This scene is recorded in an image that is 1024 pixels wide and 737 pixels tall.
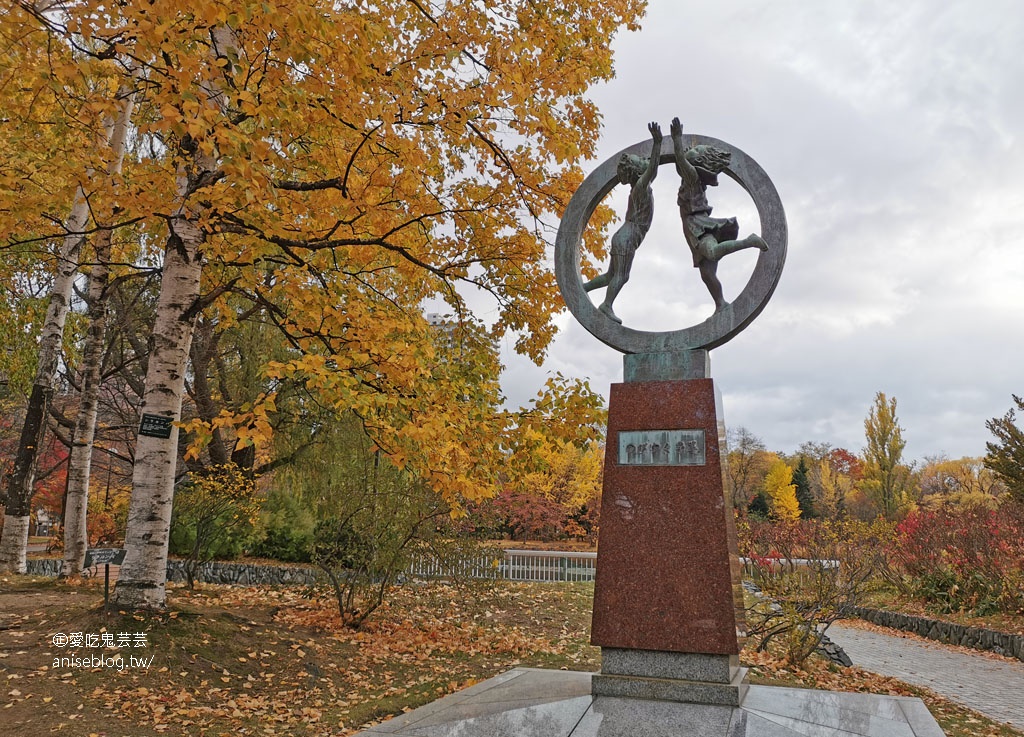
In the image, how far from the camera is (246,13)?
395 centimetres

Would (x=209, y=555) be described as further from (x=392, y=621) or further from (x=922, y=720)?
(x=922, y=720)

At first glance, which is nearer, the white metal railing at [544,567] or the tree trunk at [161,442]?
the tree trunk at [161,442]

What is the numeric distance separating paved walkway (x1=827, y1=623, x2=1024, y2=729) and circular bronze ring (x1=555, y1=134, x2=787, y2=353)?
4.68m

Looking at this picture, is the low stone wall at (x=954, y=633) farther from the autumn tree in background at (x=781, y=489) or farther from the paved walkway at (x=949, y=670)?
the autumn tree in background at (x=781, y=489)

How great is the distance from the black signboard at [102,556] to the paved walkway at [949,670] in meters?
7.86

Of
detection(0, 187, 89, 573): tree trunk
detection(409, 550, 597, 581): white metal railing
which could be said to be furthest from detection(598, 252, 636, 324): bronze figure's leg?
detection(409, 550, 597, 581): white metal railing

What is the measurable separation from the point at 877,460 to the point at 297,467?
87.1ft

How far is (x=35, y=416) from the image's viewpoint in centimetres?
982

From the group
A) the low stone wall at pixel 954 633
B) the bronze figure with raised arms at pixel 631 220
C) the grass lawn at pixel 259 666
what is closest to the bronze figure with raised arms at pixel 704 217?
the bronze figure with raised arms at pixel 631 220

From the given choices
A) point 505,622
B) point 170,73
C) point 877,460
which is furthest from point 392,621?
point 877,460

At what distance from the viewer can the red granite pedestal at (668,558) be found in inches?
164

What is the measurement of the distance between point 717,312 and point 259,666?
5004 mm

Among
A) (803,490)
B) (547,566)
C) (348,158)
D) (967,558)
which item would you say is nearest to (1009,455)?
(967,558)

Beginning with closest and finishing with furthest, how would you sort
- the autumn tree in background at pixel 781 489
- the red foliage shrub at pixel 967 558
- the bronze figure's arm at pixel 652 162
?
the bronze figure's arm at pixel 652 162 < the red foliage shrub at pixel 967 558 < the autumn tree in background at pixel 781 489
